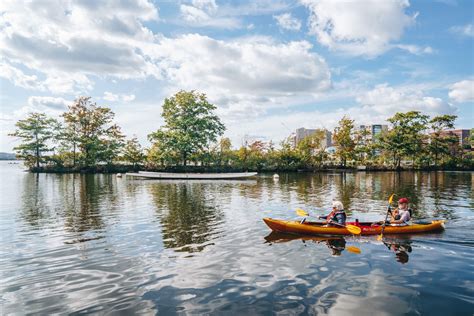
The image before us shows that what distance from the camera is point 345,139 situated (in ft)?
269

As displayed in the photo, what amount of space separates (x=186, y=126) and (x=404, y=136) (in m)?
53.2

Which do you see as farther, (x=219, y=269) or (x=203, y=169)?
(x=203, y=169)

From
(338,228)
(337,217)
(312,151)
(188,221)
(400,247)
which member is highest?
(312,151)

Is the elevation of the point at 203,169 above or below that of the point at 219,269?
above

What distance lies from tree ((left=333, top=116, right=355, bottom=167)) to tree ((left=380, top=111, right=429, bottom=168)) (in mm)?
7466

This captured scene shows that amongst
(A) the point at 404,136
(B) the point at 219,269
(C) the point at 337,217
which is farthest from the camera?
(A) the point at 404,136

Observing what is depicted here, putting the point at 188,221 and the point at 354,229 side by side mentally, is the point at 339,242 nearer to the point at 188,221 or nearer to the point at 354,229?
the point at 354,229

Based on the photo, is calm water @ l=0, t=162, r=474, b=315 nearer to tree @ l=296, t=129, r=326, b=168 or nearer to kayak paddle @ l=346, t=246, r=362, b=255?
kayak paddle @ l=346, t=246, r=362, b=255

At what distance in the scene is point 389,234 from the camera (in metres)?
14.4

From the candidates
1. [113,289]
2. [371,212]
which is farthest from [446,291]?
[371,212]

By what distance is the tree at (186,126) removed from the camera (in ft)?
190

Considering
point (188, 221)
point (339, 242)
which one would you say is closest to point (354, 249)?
point (339, 242)

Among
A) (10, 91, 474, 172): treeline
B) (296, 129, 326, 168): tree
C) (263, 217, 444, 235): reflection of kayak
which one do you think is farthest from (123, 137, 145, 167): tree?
(263, 217, 444, 235): reflection of kayak

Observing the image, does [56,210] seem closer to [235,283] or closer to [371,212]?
[235,283]
